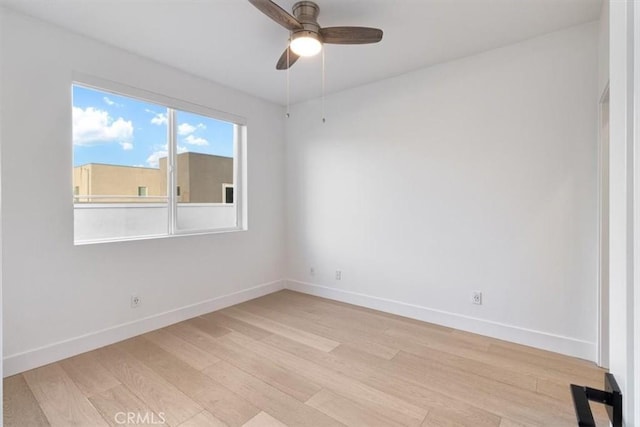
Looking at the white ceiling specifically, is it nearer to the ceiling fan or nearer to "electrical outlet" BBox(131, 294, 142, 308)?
the ceiling fan

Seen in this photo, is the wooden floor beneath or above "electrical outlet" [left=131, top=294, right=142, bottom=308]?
beneath

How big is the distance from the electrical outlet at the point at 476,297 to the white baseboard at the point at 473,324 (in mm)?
161

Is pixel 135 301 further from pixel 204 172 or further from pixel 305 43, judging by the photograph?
pixel 305 43

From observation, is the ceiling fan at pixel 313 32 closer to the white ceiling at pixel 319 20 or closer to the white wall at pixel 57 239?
the white ceiling at pixel 319 20

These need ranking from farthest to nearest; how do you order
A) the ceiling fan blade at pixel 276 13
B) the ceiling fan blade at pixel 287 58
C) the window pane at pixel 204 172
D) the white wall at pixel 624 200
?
the window pane at pixel 204 172
the ceiling fan blade at pixel 287 58
the ceiling fan blade at pixel 276 13
the white wall at pixel 624 200

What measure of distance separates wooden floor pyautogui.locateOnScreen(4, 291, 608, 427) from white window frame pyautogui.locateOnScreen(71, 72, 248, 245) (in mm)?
1050

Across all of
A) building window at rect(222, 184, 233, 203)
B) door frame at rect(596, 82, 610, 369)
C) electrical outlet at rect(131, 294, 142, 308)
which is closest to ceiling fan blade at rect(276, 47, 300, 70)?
building window at rect(222, 184, 233, 203)

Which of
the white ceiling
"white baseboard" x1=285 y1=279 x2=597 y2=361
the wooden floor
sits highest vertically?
the white ceiling

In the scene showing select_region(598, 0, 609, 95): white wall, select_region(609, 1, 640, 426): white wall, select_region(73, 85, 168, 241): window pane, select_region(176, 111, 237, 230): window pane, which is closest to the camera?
select_region(609, 1, 640, 426): white wall

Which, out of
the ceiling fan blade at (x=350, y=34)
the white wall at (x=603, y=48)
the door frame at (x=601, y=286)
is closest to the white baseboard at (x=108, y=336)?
the ceiling fan blade at (x=350, y=34)

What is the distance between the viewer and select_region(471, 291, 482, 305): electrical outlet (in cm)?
290

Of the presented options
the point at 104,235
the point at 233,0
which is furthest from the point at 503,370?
the point at 104,235

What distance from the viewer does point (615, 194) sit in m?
0.50

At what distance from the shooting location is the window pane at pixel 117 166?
2672 millimetres
